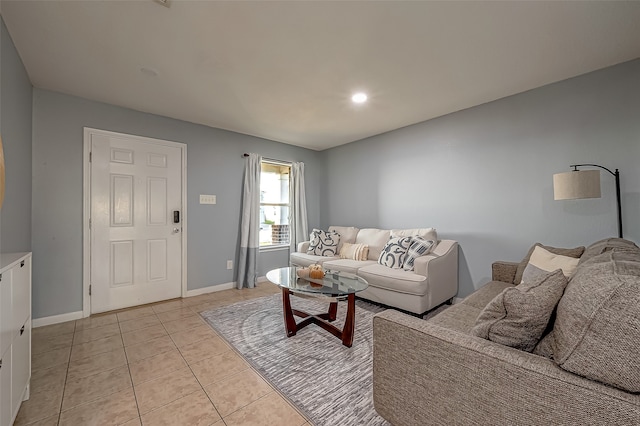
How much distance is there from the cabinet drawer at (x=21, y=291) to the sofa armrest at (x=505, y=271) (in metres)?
3.60

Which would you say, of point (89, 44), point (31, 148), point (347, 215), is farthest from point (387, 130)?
point (31, 148)

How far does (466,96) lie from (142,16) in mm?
2974

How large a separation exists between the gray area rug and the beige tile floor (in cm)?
10

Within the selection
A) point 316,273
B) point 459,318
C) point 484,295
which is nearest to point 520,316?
point 459,318

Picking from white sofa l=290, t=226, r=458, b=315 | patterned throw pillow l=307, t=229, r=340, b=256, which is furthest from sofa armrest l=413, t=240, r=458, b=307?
patterned throw pillow l=307, t=229, r=340, b=256

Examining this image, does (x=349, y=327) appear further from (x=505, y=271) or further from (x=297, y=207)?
(x=297, y=207)

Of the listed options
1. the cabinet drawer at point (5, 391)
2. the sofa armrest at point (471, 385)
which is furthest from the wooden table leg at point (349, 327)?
the cabinet drawer at point (5, 391)

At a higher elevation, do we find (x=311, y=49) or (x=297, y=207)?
(x=311, y=49)

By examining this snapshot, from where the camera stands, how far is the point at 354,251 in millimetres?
3885

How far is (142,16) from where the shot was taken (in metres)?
1.75

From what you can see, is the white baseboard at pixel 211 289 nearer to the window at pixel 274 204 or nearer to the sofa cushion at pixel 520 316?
the window at pixel 274 204

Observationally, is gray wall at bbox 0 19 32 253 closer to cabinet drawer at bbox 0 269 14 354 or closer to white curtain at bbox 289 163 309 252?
cabinet drawer at bbox 0 269 14 354

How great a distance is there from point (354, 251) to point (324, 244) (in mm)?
511

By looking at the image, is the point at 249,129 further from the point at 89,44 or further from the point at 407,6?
the point at 407,6
